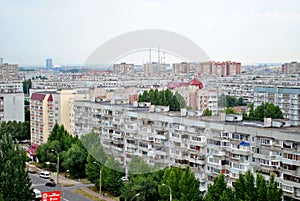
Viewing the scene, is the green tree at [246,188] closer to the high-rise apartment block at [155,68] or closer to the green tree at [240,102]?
the high-rise apartment block at [155,68]

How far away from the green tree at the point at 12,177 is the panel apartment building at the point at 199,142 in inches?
106

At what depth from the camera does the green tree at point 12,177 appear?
934 centimetres

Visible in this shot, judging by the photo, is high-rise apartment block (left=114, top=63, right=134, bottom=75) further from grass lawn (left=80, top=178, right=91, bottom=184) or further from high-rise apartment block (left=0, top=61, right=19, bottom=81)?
high-rise apartment block (left=0, top=61, right=19, bottom=81)

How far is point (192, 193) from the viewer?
29.8 ft

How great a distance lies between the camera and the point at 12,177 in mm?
9461

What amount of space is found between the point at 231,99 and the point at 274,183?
20.5 metres

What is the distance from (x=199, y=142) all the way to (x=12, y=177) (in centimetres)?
380

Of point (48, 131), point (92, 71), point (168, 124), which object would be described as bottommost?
point (48, 131)

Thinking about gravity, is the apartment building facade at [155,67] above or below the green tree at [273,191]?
above

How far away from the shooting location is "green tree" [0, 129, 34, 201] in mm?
9336

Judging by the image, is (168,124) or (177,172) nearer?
(177,172)

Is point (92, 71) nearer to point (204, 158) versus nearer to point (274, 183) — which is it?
point (204, 158)

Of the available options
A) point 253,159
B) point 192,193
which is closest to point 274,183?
point 253,159

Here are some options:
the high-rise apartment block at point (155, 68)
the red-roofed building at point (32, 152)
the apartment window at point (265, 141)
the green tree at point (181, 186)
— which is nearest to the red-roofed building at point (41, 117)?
the red-roofed building at point (32, 152)
